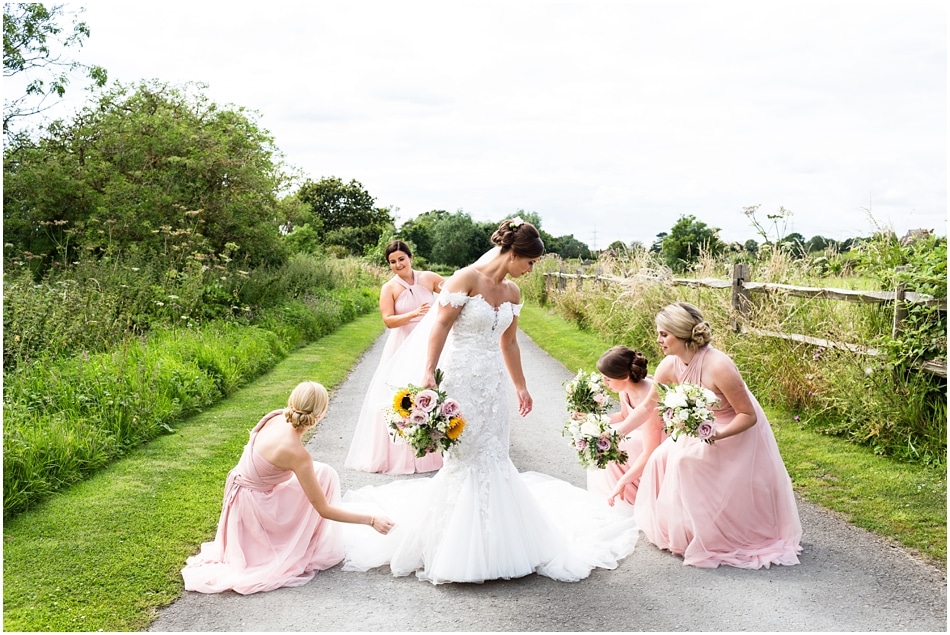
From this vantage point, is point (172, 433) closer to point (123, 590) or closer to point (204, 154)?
point (123, 590)

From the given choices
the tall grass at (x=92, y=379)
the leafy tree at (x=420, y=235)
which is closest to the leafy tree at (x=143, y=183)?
the tall grass at (x=92, y=379)

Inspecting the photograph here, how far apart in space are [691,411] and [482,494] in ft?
4.83

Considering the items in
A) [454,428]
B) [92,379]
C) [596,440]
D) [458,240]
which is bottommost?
[92,379]

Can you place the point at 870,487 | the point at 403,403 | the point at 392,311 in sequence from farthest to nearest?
the point at 392,311 < the point at 870,487 < the point at 403,403

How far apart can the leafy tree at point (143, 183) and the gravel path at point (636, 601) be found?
40.9 feet

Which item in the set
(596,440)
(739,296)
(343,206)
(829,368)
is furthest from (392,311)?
(343,206)

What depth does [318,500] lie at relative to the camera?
4.73 metres

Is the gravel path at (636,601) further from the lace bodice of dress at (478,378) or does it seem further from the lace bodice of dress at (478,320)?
the lace bodice of dress at (478,320)

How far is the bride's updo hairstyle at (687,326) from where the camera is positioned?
17.3 feet

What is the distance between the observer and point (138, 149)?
18.4 m

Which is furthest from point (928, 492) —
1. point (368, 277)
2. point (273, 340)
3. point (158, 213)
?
point (368, 277)

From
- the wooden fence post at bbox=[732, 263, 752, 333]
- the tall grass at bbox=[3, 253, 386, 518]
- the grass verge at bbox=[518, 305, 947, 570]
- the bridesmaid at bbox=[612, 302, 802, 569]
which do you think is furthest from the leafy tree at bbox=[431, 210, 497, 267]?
the bridesmaid at bbox=[612, 302, 802, 569]

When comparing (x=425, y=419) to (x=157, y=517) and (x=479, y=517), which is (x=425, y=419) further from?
(x=157, y=517)

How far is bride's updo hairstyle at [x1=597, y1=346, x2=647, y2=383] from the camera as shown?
6035mm
